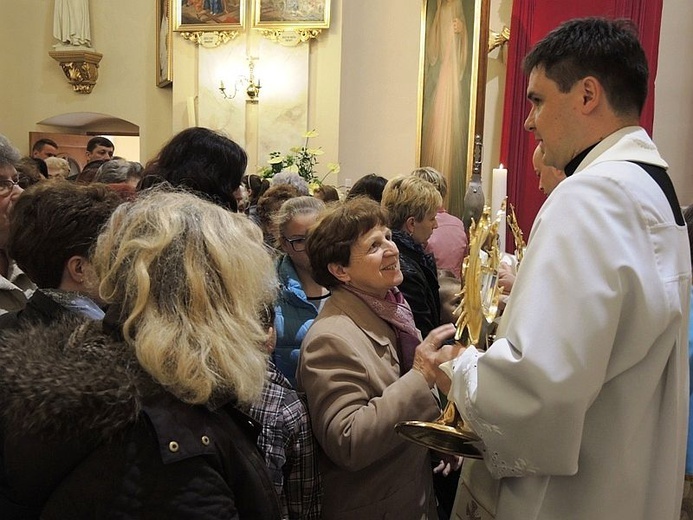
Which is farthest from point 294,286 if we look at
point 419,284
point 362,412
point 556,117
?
point 556,117

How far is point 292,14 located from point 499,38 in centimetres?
267

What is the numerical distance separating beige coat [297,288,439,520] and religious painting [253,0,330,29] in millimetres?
7118

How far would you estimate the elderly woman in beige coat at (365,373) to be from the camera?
1.67m

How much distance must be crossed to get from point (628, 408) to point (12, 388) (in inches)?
44.3

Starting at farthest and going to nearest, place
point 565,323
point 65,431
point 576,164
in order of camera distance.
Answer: point 576,164
point 565,323
point 65,431

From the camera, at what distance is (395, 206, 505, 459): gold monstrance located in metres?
1.39

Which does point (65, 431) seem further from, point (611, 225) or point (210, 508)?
point (611, 225)

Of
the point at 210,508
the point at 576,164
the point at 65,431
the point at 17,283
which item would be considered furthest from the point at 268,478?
the point at 17,283

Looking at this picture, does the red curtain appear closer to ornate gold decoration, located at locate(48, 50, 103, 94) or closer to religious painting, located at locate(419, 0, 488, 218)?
religious painting, located at locate(419, 0, 488, 218)

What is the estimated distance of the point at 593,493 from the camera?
4.29 ft

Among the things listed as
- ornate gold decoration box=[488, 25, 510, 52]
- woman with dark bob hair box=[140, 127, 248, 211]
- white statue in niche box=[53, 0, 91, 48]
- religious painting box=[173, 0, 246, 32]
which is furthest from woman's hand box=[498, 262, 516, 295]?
white statue in niche box=[53, 0, 91, 48]

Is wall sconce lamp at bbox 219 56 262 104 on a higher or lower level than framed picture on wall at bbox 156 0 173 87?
lower

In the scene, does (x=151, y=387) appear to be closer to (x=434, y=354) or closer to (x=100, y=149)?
(x=434, y=354)

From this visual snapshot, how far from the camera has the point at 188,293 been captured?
1.14 metres
